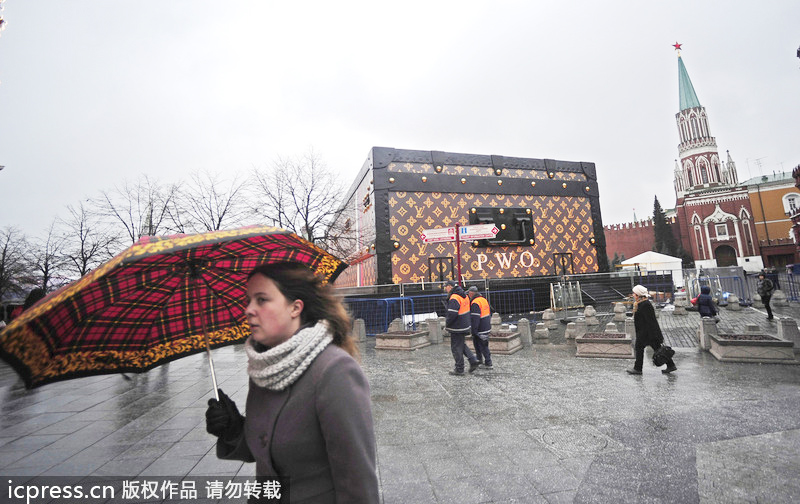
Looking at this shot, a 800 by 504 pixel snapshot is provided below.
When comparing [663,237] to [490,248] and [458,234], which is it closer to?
[490,248]

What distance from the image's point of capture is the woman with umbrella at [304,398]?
1.22 metres

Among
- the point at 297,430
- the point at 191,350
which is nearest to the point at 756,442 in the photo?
the point at 297,430

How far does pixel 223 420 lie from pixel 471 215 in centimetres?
1803

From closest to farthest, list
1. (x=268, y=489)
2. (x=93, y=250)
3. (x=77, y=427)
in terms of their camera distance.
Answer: (x=268, y=489) < (x=77, y=427) < (x=93, y=250)

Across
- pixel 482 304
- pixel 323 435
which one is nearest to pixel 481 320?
pixel 482 304

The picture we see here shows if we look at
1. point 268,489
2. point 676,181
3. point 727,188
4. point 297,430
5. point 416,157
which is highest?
point 676,181

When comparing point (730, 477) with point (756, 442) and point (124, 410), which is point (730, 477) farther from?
point (124, 410)

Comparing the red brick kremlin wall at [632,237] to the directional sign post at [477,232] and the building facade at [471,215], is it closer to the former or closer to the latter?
the building facade at [471,215]

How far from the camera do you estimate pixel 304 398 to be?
51.0 inches

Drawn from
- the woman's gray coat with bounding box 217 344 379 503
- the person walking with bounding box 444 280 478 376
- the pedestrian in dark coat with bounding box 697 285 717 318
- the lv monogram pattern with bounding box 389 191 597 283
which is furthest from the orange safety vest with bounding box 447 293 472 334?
the lv monogram pattern with bounding box 389 191 597 283

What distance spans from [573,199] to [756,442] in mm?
19554

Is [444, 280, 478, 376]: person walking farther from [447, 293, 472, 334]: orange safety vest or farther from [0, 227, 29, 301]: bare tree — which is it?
[0, 227, 29, 301]: bare tree

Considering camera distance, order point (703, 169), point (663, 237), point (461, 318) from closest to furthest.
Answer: point (461, 318)
point (703, 169)
point (663, 237)

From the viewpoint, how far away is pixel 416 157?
18.2 metres
